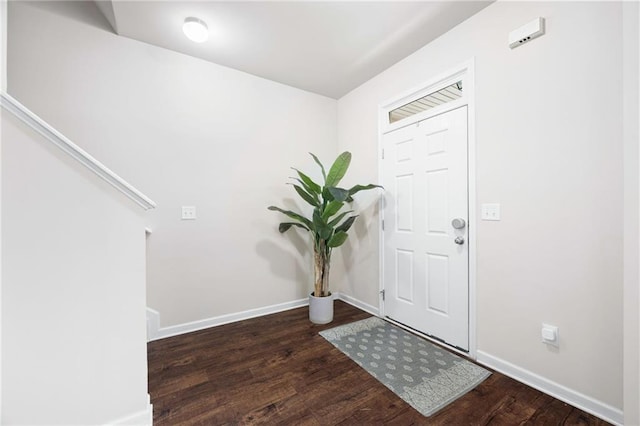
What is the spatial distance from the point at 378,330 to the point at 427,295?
0.58 meters

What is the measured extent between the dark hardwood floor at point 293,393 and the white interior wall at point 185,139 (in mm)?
679

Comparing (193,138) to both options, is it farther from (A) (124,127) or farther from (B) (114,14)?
(B) (114,14)

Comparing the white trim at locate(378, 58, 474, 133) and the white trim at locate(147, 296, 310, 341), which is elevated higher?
the white trim at locate(378, 58, 474, 133)

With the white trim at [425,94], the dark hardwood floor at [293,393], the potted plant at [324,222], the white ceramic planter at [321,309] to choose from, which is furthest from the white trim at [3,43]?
the white trim at [425,94]

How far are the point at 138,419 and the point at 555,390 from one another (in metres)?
2.34

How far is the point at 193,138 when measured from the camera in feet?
8.01

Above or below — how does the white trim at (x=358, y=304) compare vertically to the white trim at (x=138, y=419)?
→ below

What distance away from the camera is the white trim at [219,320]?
2.27 m

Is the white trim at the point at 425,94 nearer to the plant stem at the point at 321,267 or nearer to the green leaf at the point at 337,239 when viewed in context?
the green leaf at the point at 337,239

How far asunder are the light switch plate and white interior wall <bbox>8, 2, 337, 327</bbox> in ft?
6.26

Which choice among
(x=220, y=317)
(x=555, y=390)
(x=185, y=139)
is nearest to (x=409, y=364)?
(x=555, y=390)

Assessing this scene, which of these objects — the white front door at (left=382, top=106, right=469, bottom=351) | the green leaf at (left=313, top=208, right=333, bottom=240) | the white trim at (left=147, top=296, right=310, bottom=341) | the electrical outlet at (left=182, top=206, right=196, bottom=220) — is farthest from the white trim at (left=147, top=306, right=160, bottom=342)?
the white front door at (left=382, top=106, right=469, bottom=351)

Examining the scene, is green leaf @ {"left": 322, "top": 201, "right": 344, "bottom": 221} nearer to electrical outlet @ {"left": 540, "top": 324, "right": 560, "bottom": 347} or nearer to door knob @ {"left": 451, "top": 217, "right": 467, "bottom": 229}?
door knob @ {"left": 451, "top": 217, "right": 467, "bottom": 229}

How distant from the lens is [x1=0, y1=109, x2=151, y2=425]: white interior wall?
1.02m
